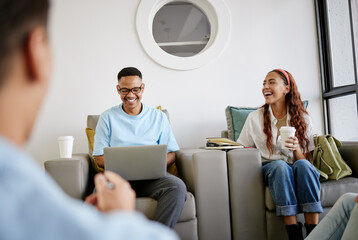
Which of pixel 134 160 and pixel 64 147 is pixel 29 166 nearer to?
pixel 134 160

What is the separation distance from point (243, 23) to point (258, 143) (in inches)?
51.3

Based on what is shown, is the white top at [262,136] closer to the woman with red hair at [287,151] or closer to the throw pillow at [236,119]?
the woman with red hair at [287,151]

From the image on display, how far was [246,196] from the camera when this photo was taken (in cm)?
197

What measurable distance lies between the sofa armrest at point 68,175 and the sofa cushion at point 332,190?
42.1 inches

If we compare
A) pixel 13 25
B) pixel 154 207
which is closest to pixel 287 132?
pixel 154 207

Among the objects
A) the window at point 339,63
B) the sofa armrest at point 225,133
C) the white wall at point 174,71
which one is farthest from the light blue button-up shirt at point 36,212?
the window at point 339,63

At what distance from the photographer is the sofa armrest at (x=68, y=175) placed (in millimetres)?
1844

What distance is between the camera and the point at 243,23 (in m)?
3.12

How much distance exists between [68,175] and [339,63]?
8.22 ft

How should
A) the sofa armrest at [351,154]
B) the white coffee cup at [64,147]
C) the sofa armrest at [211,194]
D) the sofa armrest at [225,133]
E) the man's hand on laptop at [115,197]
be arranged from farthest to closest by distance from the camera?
1. the sofa armrest at [225,133]
2. the sofa armrest at [351,154]
3. the white coffee cup at [64,147]
4. the sofa armrest at [211,194]
5. the man's hand on laptop at [115,197]

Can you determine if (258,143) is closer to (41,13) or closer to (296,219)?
(296,219)

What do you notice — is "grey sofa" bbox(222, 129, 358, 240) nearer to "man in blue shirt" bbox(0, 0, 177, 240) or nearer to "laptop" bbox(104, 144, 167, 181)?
"laptop" bbox(104, 144, 167, 181)

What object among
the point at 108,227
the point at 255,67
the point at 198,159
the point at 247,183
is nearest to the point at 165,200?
the point at 198,159

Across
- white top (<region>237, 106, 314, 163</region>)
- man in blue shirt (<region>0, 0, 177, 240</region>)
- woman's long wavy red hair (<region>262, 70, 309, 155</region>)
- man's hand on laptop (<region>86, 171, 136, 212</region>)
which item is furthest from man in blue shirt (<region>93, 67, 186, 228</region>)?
man in blue shirt (<region>0, 0, 177, 240</region>)
